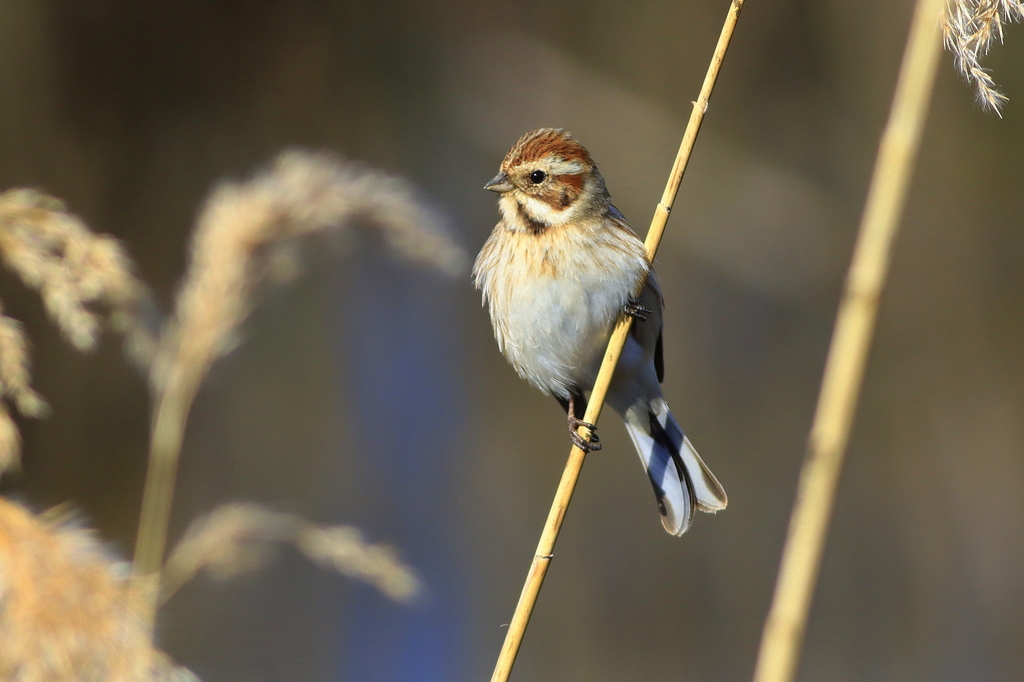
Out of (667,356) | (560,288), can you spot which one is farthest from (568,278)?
(667,356)

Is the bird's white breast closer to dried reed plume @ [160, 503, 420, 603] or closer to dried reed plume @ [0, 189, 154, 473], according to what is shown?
dried reed plume @ [160, 503, 420, 603]

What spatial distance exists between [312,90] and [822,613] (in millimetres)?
3852

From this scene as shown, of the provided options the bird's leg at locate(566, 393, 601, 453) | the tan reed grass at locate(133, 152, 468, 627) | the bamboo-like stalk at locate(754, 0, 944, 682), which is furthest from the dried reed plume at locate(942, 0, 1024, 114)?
the tan reed grass at locate(133, 152, 468, 627)

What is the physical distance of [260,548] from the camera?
1529mm

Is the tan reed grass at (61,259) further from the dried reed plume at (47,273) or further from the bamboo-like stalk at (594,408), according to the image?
the bamboo-like stalk at (594,408)

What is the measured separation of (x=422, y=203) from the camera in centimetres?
174

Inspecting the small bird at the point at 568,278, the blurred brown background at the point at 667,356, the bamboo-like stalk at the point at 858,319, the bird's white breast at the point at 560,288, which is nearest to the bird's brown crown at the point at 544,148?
the small bird at the point at 568,278

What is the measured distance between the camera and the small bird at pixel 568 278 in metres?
2.04

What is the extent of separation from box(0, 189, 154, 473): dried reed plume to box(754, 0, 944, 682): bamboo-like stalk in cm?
88

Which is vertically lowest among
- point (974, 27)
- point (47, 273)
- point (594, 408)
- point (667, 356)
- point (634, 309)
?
point (47, 273)

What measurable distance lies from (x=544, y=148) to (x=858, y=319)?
126 centimetres

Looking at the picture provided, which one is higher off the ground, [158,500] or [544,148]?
[544,148]

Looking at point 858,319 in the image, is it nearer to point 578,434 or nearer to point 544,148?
point 578,434

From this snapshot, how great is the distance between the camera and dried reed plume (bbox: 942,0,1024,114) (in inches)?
41.6
